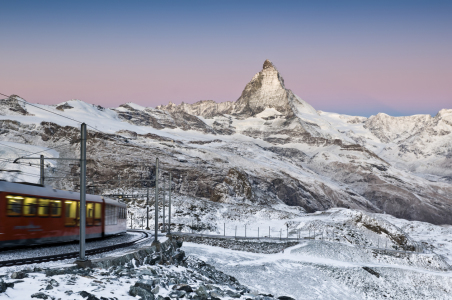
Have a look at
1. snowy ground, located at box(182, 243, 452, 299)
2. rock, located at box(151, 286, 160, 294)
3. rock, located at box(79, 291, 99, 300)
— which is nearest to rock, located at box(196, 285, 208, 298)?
rock, located at box(151, 286, 160, 294)

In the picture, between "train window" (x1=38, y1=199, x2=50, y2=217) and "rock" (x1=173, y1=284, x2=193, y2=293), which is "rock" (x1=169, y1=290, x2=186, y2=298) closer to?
"rock" (x1=173, y1=284, x2=193, y2=293)

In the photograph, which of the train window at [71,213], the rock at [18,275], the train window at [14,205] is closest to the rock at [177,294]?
the rock at [18,275]

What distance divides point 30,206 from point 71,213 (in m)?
5.41

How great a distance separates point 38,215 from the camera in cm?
3158

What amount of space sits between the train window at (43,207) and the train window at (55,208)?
0.49 metres

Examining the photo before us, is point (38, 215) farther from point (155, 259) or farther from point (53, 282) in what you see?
point (53, 282)

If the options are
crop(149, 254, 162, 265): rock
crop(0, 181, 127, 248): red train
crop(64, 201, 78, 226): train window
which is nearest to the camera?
crop(0, 181, 127, 248): red train

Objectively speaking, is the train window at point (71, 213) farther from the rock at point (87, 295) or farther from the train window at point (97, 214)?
the rock at point (87, 295)

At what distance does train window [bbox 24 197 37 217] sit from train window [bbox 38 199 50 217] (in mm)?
564

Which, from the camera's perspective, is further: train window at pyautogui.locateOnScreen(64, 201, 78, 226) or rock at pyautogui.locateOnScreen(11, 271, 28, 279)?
train window at pyautogui.locateOnScreen(64, 201, 78, 226)

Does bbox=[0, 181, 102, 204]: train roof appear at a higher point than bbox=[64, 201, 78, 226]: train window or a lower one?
higher

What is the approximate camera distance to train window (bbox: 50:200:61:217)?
109 feet

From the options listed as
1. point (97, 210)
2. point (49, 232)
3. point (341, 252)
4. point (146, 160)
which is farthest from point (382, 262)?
point (146, 160)

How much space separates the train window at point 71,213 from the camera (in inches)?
1387
